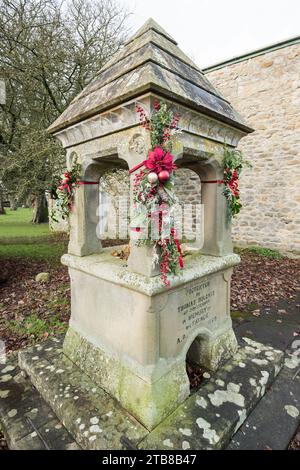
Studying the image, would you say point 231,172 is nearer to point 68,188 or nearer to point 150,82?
point 150,82

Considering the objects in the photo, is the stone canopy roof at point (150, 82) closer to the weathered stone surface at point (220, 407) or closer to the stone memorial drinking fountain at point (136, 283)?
the stone memorial drinking fountain at point (136, 283)

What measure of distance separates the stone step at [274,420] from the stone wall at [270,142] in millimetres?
6730

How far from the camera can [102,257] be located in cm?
270

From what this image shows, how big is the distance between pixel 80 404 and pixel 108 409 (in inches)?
10.0

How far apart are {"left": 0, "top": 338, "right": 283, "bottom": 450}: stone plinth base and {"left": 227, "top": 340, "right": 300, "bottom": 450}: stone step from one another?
0.20ft

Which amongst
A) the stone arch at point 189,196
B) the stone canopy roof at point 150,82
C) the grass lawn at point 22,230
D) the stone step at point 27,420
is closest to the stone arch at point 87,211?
the stone canopy roof at point 150,82

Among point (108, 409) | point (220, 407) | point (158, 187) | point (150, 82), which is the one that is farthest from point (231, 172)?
point (108, 409)

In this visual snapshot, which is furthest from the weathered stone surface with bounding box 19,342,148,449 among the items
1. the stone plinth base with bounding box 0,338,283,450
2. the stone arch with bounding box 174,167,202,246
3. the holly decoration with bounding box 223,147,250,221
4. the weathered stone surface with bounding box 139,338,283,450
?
the stone arch with bounding box 174,167,202,246

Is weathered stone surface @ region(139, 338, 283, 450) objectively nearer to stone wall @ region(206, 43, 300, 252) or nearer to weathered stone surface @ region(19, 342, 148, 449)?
weathered stone surface @ region(19, 342, 148, 449)

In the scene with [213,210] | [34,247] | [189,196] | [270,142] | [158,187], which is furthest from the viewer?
[189,196]

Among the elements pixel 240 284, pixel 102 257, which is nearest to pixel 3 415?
pixel 102 257

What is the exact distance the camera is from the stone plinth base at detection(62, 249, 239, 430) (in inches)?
79.0

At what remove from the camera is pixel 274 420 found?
7.00 feet

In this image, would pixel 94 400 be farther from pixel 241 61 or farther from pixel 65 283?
pixel 241 61
